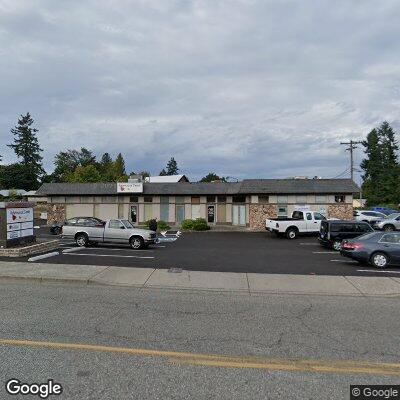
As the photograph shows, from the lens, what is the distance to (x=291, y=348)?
20.9ft

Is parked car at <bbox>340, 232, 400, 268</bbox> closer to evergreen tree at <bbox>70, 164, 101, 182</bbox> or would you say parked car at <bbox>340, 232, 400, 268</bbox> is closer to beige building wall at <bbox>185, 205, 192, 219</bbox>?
beige building wall at <bbox>185, 205, 192, 219</bbox>

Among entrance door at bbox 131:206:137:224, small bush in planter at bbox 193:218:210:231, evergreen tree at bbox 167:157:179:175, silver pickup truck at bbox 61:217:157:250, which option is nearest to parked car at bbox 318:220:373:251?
silver pickup truck at bbox 61:217:157:250

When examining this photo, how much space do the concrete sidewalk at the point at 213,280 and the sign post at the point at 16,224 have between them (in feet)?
15.7

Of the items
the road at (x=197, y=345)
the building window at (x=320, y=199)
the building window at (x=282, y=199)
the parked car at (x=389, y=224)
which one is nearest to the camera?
the road at (x=197, y=345)

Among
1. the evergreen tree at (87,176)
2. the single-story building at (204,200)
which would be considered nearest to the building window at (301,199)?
the single-story building at (204,200)

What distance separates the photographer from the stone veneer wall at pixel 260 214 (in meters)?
39.2

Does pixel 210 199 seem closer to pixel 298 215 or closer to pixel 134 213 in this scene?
pixel 134 213

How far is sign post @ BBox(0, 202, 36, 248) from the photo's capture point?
1814cm

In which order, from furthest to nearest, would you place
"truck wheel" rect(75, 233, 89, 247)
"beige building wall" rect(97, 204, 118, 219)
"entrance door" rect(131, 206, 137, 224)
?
"beige building wall" rect(97, 204, 118, 219)
"entrance door" rect(131, 206, 137, 224)
"truck wheel" rect(75, 233, 89, 247)

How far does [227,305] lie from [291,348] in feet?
10.0

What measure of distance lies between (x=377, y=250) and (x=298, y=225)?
14098 mm

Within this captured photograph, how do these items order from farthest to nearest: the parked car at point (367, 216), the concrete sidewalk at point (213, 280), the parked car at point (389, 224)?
the parked car at point (367, 216)
the parked car at point (389, 224)
the concrete sidewalk at point (213, 280)

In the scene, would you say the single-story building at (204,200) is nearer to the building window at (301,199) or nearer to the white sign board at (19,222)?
the building window at (301,199)

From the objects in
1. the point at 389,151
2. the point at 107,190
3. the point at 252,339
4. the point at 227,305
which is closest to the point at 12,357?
the point at 252,339
